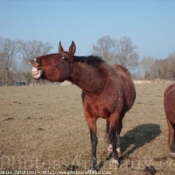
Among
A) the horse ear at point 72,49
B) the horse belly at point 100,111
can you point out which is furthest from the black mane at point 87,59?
the horse belly at point 100,111

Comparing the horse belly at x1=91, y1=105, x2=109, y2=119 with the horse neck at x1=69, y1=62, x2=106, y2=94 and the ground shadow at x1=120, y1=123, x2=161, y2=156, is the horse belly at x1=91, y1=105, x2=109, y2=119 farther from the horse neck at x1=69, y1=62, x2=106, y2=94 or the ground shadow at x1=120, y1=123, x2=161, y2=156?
the ground shadow at x1=120, y1=123, x2=161, y2=156

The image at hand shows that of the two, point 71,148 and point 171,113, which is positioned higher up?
point 171,113

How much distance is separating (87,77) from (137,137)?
3.70 metres

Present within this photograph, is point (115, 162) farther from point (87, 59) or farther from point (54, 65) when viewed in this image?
point (54, 65)

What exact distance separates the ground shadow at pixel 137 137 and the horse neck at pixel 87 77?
1.73m

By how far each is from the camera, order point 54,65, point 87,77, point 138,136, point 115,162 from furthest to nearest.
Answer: point 138,136, point 115,162, point 87,77, point 54,65

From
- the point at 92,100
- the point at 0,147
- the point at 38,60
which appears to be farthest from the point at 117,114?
the point at 0,147

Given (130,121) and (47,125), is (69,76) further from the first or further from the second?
(130,121)

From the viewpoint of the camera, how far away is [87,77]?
4816 millimetres

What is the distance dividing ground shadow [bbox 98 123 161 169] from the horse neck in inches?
68.1

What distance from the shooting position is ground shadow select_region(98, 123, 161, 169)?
6552 mm

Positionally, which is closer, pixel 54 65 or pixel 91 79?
pixel 54 65

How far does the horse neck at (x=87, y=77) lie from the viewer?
184 inches

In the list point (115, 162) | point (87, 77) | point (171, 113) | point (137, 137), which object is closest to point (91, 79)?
point (87, 77)
